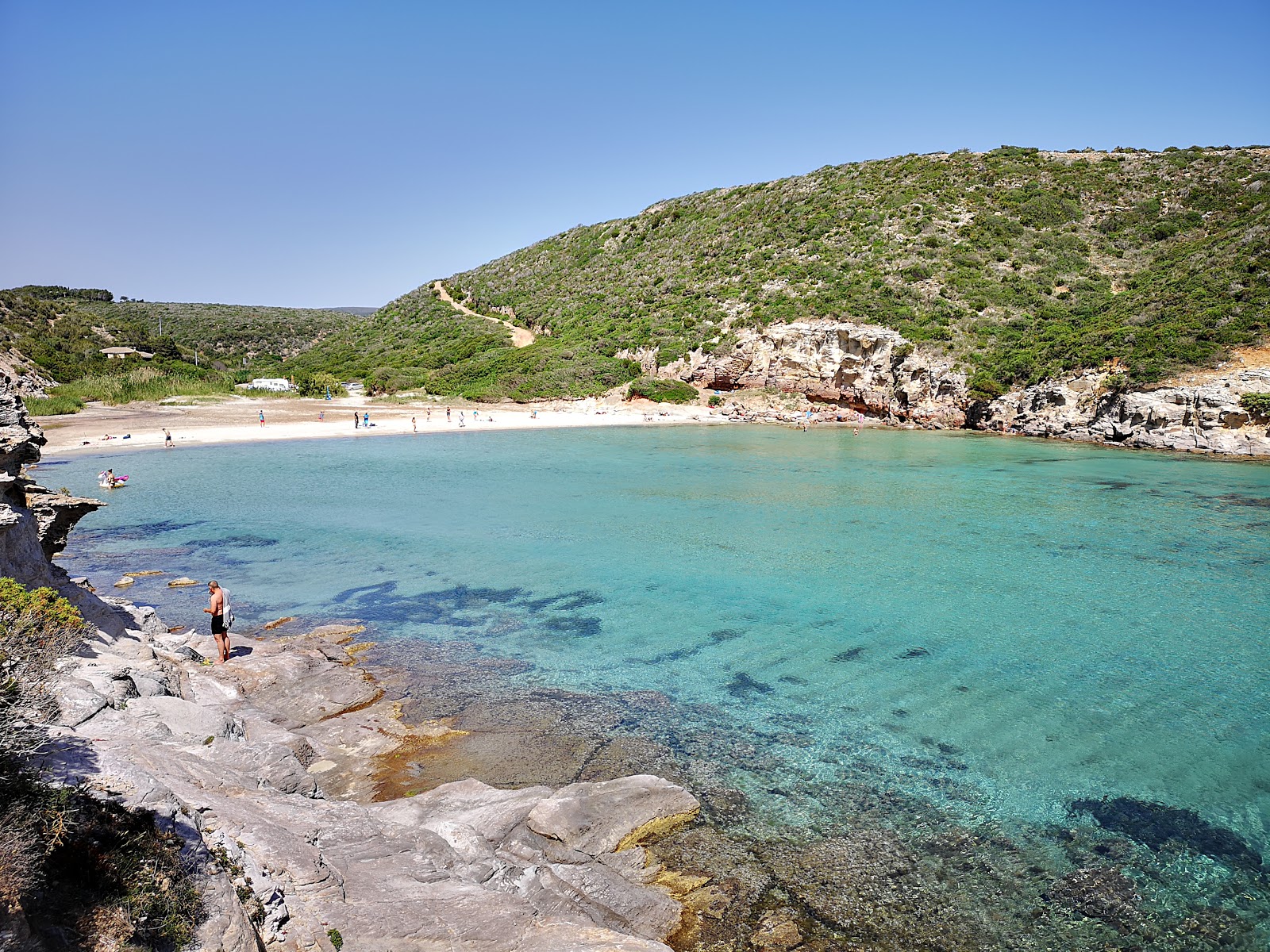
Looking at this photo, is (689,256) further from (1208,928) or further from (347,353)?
(1208,928)

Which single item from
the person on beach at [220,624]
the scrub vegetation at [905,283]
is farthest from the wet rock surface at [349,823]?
the scrub vegetation at [905,283]

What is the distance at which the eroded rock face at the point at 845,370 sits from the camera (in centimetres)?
4700

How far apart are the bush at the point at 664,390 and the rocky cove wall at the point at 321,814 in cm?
4482

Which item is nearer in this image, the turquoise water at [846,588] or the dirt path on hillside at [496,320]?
the turquoise water at [846,588]

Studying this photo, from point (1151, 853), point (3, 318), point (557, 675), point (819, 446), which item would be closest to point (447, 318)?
point (3, 318)

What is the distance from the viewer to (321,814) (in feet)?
19.1

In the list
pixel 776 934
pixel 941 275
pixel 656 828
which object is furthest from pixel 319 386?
pixel 776 934

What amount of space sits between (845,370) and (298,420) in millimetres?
37380

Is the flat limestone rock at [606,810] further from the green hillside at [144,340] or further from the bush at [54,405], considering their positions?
the green hillside at [144,340]

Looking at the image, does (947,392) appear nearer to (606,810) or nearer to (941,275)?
(941,275)

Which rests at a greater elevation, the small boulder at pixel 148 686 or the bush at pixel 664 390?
the bush at pixel 664 390

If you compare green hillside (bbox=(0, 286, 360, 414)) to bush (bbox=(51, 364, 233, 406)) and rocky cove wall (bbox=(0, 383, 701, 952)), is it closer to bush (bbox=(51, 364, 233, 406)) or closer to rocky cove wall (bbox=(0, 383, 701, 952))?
bush (bbox=(51, 364, 233, 406))

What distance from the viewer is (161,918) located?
3463 mm

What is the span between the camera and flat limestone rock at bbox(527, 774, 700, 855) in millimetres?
6414
